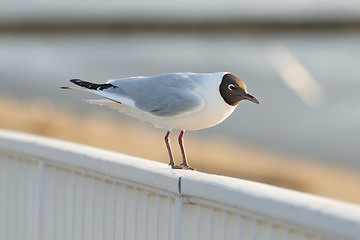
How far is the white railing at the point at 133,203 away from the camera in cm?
138

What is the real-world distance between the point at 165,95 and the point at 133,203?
0.34 m

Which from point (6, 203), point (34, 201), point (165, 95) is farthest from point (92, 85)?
point (6, 203)

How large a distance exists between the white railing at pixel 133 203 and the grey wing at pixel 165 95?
0.58ft

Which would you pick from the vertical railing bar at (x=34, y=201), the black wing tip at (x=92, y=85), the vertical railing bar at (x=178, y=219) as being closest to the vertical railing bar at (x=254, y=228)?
the vertical railing bar at (x=178, y=219)

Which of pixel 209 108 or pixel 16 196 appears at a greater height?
pixel 209 108

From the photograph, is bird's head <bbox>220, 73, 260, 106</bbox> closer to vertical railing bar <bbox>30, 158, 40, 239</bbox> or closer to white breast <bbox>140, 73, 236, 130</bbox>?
white breast <bbox>140, 73, 236, 130</bbox>

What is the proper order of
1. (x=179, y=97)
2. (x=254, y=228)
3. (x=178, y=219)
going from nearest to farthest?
(x=254, y=228)
(x=178, y=219)
(x=179, y=97)

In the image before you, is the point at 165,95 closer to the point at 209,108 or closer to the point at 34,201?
the point at 209,108

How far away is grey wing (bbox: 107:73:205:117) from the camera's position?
182cm

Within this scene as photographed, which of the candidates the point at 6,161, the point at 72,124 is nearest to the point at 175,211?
the point at 6,161

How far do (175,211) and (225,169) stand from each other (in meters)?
6.15

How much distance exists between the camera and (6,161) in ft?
7.99

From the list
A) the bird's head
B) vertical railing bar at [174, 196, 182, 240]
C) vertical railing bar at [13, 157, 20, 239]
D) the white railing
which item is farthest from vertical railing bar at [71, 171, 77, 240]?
the bird's head

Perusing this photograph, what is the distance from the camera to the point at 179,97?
1.84m
